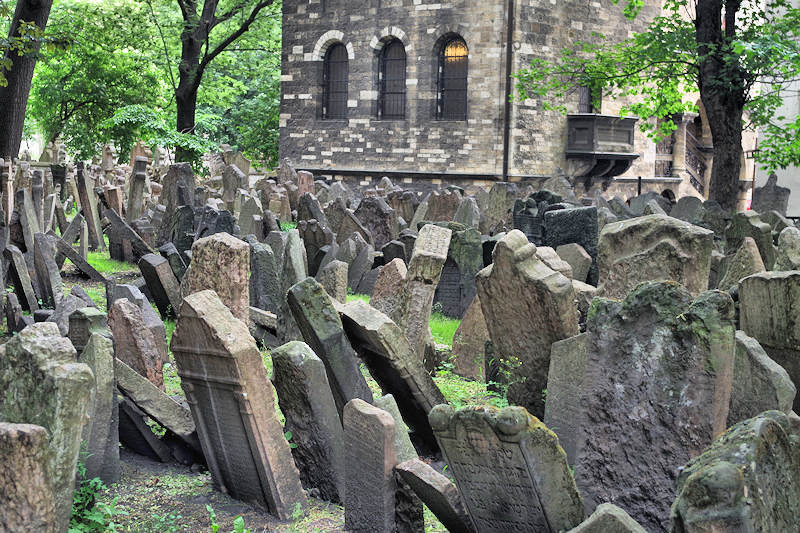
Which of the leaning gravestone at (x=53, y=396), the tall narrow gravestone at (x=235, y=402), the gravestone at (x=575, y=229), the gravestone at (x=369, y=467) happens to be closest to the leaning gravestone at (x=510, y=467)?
the gravestone at (x=369, y=467)

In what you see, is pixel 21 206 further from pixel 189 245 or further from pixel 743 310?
pixel 743 310

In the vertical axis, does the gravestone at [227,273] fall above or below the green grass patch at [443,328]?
above

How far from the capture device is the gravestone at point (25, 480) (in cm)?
362

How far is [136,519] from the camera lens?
4.84m

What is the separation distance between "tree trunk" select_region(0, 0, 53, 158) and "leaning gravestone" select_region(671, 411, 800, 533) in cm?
1540

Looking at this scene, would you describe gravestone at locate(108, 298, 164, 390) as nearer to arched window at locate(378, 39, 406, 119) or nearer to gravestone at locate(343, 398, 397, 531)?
gravestone at locate(343, 398, 397, 531)

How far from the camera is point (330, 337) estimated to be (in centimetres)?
558

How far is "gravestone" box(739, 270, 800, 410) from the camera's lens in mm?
5652

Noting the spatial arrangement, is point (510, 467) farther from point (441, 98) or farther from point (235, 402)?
point (441, 98)

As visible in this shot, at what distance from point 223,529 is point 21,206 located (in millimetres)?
7072

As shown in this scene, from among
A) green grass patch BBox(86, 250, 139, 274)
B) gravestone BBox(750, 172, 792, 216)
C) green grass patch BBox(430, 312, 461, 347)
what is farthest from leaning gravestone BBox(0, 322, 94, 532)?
gravestone BBox(750, 172, 792, 216)

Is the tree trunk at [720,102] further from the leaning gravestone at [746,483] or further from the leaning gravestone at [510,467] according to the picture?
the leaning gravestone at [746,483]

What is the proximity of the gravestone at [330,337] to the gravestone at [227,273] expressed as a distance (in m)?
1.17

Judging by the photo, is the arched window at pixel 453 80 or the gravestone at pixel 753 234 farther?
the arched window at pixel 453 80
